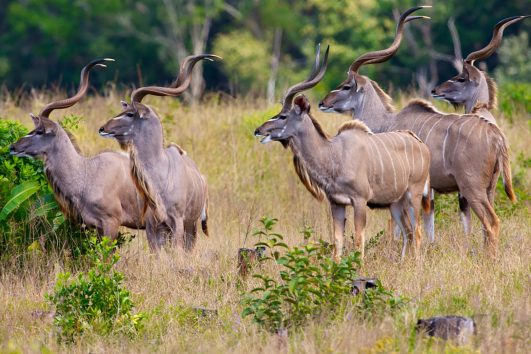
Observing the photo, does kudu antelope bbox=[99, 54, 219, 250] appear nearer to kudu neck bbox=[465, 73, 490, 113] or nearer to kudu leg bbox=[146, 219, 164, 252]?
kudu leg bbox=[146, 219, 164, 252]

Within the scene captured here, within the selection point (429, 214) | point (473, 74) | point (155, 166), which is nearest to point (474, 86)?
point (473, 74)

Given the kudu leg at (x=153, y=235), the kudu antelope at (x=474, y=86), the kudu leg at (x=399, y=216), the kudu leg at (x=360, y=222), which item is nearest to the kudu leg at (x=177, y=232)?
the kudu leg at (x=153, y=235)

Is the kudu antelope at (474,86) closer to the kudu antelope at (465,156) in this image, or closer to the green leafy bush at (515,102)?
the kudu antelope at (465,156)

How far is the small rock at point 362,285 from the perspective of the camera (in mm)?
6980

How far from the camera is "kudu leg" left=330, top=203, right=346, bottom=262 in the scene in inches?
337

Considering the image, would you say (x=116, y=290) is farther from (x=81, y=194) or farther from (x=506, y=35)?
(x=506, y=35)

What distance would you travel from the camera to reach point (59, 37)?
32.2 meters

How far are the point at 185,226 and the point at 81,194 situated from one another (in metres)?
1.02

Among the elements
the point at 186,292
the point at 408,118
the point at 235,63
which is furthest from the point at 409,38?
the point at 186,292

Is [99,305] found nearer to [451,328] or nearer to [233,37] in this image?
[451,328]

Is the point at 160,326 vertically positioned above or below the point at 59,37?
below

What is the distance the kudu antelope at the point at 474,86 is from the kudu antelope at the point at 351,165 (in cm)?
151

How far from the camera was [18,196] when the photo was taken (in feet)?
28.8

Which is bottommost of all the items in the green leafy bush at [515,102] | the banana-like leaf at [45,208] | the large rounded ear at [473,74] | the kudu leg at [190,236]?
the kudu leg at [190,236]
